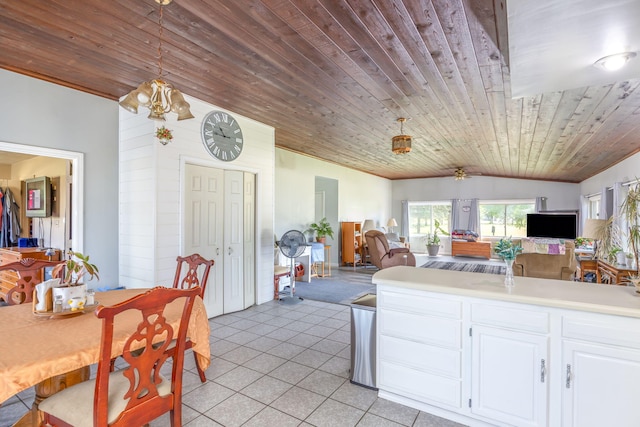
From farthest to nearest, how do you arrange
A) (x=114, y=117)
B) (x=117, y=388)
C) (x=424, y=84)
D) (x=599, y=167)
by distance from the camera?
(x=599, y=167) → (x=114, y=117) → (x=424, y=84) → (x=117, y=388)

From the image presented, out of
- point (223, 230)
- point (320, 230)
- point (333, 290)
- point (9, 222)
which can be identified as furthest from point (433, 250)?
point (9, 222)

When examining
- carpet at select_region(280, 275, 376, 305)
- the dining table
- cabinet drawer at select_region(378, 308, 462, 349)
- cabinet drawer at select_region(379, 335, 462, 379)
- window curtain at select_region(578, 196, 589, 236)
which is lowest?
carpet at select_region(280, 275, 376, 305)

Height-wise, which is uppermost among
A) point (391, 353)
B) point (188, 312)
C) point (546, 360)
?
point (188, 312)

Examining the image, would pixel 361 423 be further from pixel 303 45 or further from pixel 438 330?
pixel 303 45

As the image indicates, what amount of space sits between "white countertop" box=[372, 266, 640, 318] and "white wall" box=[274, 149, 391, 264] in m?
4.05

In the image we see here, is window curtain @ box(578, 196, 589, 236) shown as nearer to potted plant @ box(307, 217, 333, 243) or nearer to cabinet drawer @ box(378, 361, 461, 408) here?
potted plant @ box(307, 217, 333, 243)

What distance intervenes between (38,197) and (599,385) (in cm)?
662

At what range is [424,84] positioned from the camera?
118 inches

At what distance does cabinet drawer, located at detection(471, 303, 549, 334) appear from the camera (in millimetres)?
1797

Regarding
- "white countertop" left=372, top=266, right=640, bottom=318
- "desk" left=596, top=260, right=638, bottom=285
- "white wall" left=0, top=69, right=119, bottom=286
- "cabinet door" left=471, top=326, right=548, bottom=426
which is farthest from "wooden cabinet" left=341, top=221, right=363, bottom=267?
"cabinet door" left=471, top=326, right=548, bottom=426

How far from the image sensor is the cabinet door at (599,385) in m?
1.61

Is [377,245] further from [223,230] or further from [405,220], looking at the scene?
[405,220]

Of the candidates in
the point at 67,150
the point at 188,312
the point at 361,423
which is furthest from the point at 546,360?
the point at 67,150

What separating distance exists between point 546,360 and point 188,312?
199 centimetres
